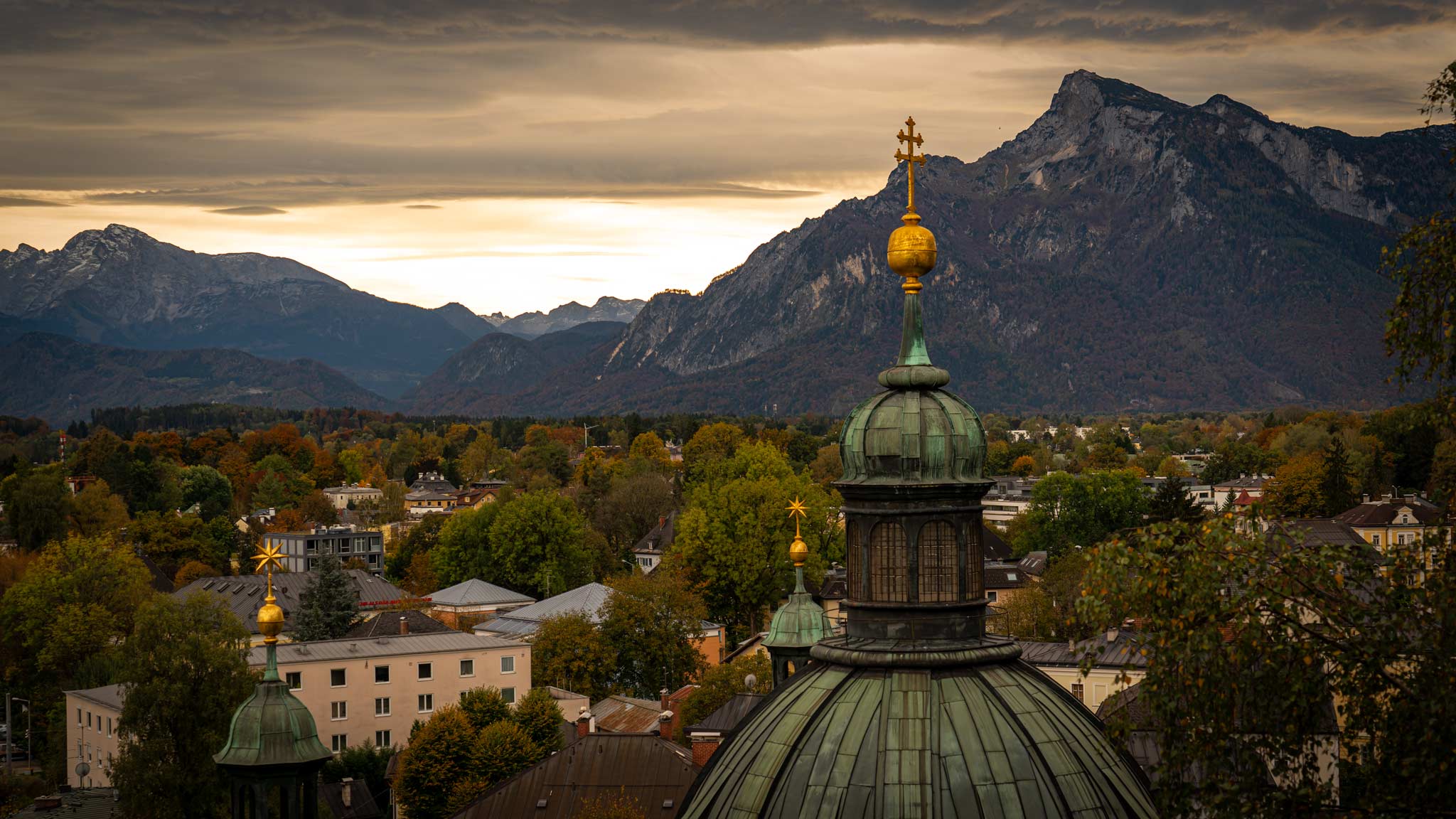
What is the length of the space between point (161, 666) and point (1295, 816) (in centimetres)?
6004

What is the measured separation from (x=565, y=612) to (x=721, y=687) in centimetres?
2868

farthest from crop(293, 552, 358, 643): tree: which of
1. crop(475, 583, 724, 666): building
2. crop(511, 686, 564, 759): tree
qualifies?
crop(511, 686, 564, 759): tree

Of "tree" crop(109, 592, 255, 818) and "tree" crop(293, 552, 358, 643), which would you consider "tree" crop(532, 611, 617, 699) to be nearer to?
"tree" crop(293, 552, 358, 643)

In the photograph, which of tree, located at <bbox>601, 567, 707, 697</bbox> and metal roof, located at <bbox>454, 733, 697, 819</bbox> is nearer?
metal roof, located at <bbox>454, 733, 697, 819</bbox>

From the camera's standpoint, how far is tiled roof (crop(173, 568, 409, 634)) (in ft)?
379

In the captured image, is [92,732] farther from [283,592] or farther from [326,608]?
[283,592]

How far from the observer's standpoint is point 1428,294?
66.2 ft

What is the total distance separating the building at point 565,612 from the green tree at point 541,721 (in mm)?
22800

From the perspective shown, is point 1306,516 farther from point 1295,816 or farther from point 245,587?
point 1295,816

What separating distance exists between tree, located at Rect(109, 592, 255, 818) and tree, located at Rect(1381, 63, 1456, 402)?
56.2 meters

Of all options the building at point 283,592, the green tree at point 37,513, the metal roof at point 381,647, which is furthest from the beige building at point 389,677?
the green tree at point 37,513

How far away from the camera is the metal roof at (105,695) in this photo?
84.2m

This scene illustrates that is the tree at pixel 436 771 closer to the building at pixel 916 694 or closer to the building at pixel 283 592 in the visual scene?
the building at pixel 283 592

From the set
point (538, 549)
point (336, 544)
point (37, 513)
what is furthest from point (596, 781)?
point (336, 544)
